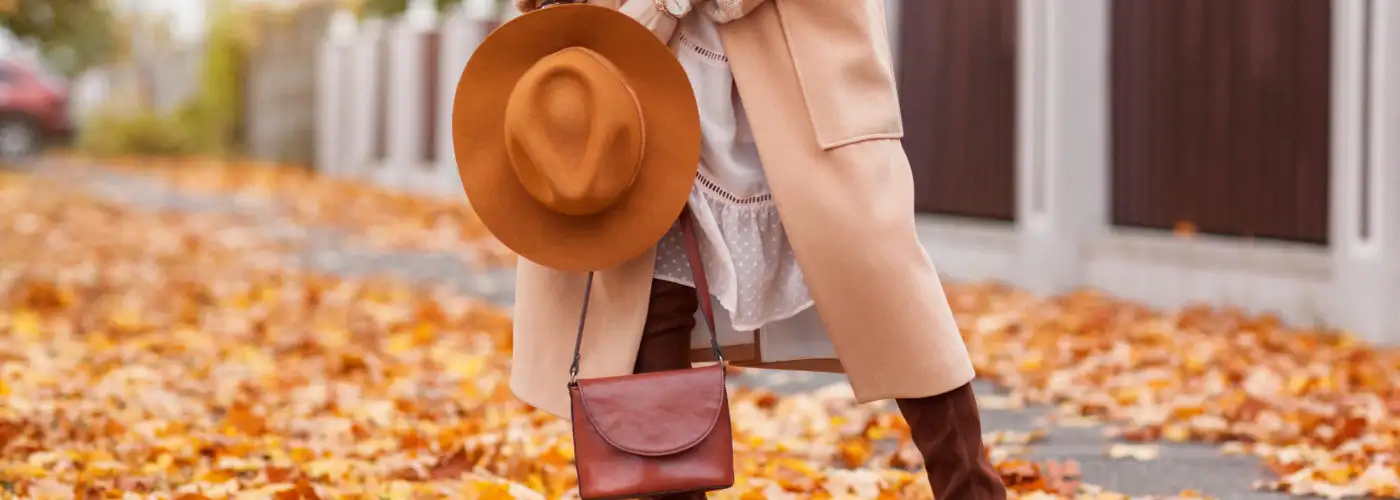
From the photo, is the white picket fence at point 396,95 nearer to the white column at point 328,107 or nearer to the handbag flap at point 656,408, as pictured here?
the white column at point 328,107

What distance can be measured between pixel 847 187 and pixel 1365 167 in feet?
15.4

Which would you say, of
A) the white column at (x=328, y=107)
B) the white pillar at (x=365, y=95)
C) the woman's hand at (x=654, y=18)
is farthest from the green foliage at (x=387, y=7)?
the woman's hand at (x=654, y=18)

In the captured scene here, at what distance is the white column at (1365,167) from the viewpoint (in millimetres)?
6234

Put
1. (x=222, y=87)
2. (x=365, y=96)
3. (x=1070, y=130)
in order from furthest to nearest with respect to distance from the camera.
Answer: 1. (x=222, y=87)
2. (x=365, y=96)
3. (x=1070, y=130)

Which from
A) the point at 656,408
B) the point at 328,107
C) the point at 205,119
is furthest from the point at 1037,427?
the point at 205,119

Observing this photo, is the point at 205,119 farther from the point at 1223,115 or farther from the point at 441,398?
the point at 441,398

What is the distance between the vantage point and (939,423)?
2578 mm

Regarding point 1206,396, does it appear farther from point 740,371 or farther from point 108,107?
point 108,107

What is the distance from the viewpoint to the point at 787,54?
2543 millimetres

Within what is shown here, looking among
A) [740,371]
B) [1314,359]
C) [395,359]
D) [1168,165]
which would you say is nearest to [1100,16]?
[1168,165]

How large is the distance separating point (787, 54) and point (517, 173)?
1.57ft

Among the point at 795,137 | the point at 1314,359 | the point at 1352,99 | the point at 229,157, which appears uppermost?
the point at 795,137

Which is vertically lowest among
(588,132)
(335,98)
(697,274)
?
(335,98)

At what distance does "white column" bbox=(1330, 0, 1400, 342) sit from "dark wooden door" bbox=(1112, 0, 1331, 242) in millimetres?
196
